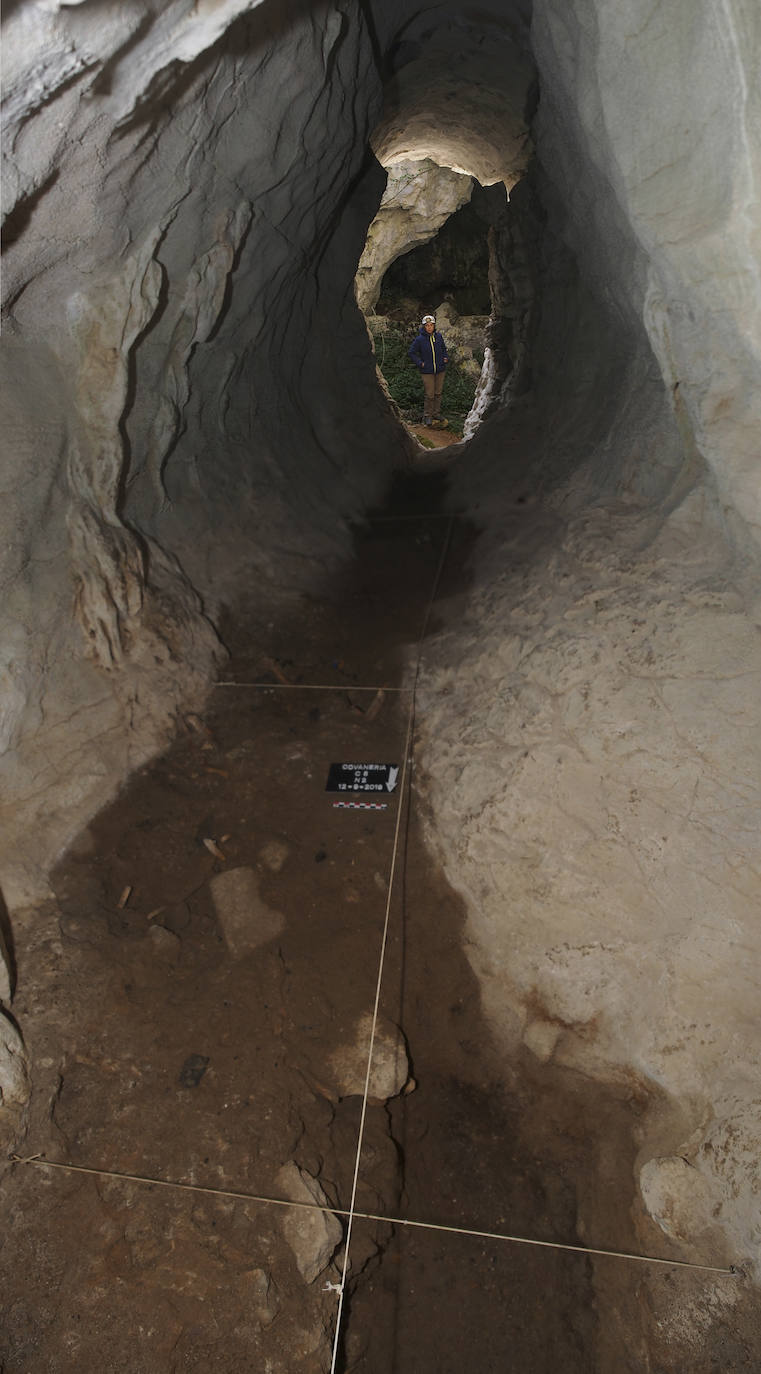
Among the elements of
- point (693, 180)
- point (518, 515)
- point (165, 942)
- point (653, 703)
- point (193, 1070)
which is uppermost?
point (693, 180)

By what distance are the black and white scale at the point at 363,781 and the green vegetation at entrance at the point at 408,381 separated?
12.7 m

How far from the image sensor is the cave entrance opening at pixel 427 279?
16.0m

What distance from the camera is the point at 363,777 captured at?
436cm

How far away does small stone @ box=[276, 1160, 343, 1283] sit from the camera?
260 centimetres

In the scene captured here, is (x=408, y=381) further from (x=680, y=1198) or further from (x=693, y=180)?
(x=680, y=1198)

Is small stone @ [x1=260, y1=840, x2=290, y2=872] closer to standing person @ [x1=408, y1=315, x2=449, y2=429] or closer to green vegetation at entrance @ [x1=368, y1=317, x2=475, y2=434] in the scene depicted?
standing person @ [x1=408, y1=315, x2=449, y2=429]

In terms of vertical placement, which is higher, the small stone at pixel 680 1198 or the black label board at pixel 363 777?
the black label board at pixel 363 777

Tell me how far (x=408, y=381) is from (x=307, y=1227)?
16.6 meters

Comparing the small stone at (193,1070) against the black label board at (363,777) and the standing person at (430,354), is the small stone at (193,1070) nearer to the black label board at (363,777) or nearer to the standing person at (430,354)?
the black label board at (363,777)

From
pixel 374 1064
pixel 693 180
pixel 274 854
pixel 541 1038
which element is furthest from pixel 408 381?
pixel 374 1064

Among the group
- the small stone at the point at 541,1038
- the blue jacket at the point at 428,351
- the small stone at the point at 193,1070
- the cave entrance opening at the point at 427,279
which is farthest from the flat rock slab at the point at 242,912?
the cave entrance opening at the point at 427,279

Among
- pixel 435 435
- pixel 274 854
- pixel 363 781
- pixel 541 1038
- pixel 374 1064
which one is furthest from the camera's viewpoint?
pixel 435 435

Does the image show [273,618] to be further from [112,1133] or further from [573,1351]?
[573,1351]

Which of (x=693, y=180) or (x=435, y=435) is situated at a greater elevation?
A: (x=693, y=180)
